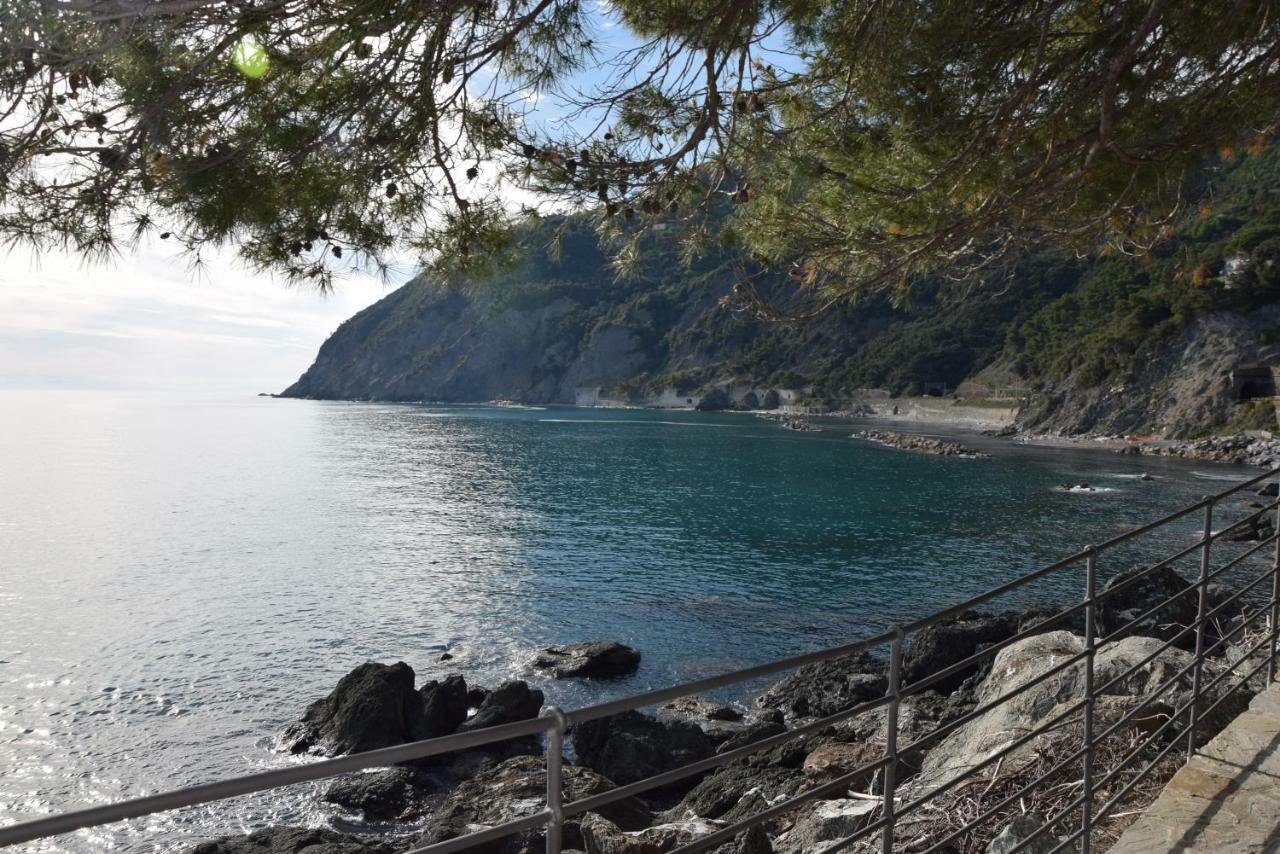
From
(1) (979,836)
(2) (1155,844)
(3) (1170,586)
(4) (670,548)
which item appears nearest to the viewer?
(2) (1155,844)

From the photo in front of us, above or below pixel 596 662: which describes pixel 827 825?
above

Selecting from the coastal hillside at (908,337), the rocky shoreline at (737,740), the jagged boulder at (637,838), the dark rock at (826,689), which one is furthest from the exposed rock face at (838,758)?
the coastal hillside at (908,337)

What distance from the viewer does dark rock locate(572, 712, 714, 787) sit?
10492 millimetres

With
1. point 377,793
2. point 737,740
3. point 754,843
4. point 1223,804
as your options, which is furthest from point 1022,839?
point 377,793

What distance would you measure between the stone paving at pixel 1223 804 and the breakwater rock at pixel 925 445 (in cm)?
4721

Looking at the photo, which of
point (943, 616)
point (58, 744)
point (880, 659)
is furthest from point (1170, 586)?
point (58, 744)

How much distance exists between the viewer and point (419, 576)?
22562 mm

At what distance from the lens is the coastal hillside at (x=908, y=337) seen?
2345 centimetres

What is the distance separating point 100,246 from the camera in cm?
490

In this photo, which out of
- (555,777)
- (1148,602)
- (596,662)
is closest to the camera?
(555,777)

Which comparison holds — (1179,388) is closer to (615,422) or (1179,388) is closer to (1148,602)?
(1148,602)

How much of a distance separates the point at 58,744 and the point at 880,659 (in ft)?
41.5

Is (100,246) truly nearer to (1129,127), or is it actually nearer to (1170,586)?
(1129,127)

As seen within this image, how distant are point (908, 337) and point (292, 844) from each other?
103954 mm
